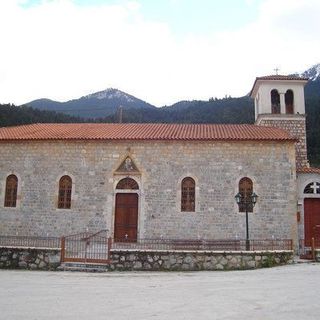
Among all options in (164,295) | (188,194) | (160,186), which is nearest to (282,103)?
(188,194)

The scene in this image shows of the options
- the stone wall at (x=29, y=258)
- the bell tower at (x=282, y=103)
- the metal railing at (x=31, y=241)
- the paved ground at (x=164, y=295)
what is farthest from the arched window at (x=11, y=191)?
the bell tower at (x=282, y=103)

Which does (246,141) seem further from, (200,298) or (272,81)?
(200,298)

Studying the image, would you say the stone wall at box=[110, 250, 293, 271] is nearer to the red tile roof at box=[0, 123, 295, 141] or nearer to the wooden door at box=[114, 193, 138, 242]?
the wooden door at box=[114, 193, 138, 242]

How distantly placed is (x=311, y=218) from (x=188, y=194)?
6.48 metres

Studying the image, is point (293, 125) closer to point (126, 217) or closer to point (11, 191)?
point (126, 217)

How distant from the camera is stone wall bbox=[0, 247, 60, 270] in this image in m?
16.3

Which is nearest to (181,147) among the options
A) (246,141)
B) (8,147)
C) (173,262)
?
(246,141)

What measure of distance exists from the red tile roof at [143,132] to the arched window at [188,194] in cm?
229

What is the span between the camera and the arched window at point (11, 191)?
22578mm

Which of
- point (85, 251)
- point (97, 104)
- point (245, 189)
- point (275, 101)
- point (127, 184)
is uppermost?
point (97, 104)

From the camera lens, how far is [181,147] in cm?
2206

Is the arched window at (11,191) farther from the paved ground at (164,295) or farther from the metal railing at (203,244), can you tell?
the paved ground at (164,295)

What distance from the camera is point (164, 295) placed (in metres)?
9.95

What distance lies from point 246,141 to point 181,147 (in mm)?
3377
